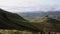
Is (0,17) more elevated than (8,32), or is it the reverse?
(0,17)

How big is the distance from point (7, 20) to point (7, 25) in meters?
1.02

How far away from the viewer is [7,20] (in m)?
15.8

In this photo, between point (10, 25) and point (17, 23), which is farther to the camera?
point (17, 23)

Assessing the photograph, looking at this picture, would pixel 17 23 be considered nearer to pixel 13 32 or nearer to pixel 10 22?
pixel 10 22

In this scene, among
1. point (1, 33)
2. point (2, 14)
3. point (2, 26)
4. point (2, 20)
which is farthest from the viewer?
point (2, 14)

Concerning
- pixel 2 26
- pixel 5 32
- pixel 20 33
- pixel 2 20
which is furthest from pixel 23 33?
pixel 2 20

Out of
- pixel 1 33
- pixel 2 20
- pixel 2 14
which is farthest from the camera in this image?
pixel 2 14

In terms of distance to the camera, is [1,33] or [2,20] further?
[2,20]

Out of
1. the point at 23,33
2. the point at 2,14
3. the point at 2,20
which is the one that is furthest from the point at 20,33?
the point at 2,14

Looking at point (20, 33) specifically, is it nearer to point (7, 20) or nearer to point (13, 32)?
point (13, 32)

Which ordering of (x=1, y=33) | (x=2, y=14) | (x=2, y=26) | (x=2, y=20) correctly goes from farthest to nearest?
(x=2, y=14) < (x=2, y=20) < (x=2, y=26) < (x=1, y=33)

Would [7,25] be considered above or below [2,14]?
below

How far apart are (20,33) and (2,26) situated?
12.2 feet

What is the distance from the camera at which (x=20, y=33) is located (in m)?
10.9
